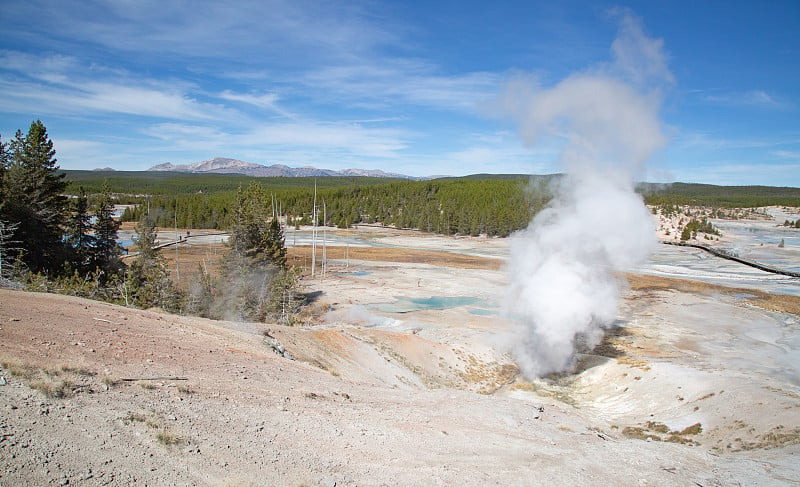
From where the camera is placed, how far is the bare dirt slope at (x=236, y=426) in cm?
752

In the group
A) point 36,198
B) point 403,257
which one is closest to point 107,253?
point 36,198

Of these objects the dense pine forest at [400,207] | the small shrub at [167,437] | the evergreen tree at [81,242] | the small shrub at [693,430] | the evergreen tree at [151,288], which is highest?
the dense pine forest at [400,207]

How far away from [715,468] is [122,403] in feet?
42.1

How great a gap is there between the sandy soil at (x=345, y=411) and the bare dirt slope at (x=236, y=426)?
4 centimetres

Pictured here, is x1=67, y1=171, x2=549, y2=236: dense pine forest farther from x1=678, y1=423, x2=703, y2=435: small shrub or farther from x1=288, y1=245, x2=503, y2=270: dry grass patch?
x1=678, y1=423, x2=703, y2=435: small shrub

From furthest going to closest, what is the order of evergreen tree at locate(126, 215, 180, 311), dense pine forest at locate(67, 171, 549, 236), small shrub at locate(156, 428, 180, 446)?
dense pine forest at locate(67, 171, 549, 236) → evergreen tree at locate(126, 215, 180, 311) → small shrub at locate(156, 428, 180, 446)

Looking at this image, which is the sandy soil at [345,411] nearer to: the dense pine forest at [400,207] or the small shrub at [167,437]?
the small shrub at [167,437]

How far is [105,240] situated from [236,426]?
30528 mm

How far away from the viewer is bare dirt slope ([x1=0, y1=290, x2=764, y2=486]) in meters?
7.52

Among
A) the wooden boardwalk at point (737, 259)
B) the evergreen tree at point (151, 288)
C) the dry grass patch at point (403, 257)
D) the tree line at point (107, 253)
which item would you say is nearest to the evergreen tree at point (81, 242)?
the tree line at point (107, 253)

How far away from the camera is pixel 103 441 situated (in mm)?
7602

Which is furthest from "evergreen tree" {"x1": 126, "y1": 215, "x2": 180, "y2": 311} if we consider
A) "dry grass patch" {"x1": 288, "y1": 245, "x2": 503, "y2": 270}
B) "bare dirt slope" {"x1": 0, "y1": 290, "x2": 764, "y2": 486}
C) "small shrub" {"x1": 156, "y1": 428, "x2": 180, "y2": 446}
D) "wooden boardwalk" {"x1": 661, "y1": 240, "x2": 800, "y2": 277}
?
"wooden boardwalk" {"x1": 661, "y1": 240, "x2": 800, "y2": 277}

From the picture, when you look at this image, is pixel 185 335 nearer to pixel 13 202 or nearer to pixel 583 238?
pixel 583 238

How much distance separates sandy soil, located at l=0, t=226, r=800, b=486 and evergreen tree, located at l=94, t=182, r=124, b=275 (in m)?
20.0
